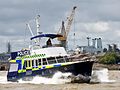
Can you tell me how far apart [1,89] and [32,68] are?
7700mm

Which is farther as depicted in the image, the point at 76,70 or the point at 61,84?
the point at 61,84

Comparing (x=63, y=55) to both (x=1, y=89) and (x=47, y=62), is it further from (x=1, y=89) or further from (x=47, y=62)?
(x=1, y=89)

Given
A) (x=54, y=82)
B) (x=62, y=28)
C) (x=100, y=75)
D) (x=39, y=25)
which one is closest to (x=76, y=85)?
(x=54, y=82)

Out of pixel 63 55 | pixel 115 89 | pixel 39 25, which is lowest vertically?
pixel 115 89

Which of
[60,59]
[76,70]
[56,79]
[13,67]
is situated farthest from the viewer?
[13,67]

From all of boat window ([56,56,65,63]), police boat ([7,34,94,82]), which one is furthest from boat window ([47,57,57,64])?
boat window ([56,56,65,63])

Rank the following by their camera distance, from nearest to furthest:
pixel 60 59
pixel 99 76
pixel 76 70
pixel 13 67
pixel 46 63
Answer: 1. pixel 76 70
2. pixel 60 59
3. pixel 46 63
4. pixel 99 76
5. pixel 13 67

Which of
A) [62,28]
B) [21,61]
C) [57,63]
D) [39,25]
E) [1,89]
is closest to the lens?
[1,89]

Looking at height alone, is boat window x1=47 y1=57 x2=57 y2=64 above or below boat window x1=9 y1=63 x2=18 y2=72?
above

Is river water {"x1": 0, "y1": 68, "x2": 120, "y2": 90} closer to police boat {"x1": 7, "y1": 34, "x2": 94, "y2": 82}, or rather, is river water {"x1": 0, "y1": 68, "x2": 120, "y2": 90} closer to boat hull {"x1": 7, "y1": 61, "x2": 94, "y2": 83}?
boat hull {"x1": 7, "y1": 61, "x2": 94, "y2": 83}

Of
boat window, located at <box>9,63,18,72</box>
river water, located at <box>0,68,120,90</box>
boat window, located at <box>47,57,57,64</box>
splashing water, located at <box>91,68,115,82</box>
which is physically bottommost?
river water, located at <box>0,68,120,90</box>

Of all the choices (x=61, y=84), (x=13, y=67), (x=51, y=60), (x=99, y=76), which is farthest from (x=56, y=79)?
(x=13, y=67)

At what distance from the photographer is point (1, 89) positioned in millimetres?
55906

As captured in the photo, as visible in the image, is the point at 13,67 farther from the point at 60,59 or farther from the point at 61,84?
the point at 61,84
